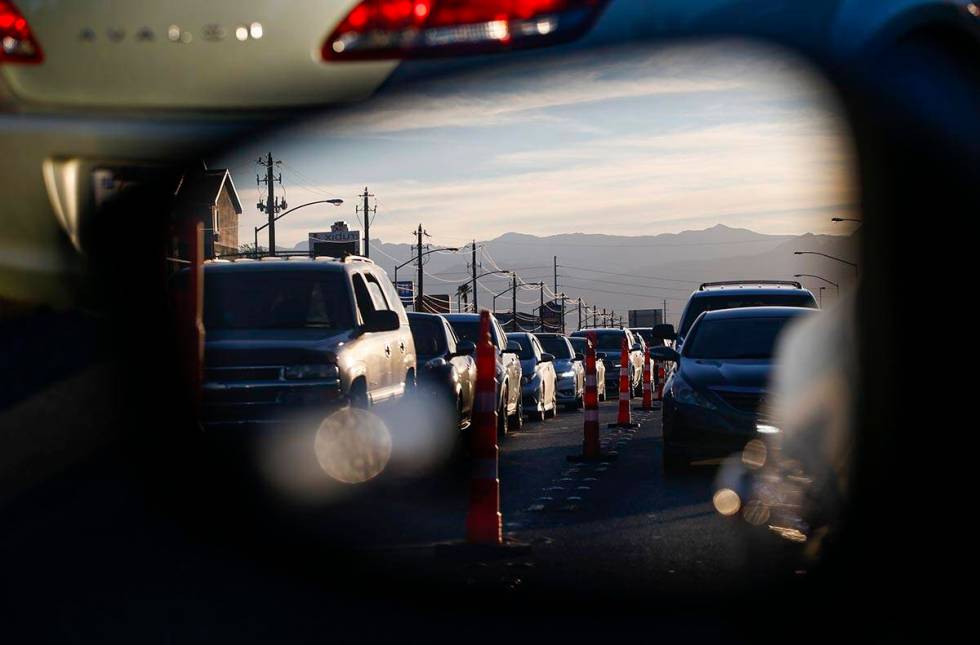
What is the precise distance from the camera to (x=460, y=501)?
29.7 feet

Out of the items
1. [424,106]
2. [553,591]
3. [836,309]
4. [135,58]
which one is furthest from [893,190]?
[553,591]

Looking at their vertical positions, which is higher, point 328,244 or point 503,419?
point 328,244

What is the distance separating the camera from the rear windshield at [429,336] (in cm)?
1467

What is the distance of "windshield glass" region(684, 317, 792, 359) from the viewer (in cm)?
1168

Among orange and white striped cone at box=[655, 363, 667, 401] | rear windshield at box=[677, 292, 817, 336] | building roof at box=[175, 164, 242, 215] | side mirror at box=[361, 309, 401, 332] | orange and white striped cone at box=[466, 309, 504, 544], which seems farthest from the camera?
orange and white striped cone at box=[655, 363, 667, 401]

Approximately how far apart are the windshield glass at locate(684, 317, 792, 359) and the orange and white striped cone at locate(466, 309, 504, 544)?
12.8 feet

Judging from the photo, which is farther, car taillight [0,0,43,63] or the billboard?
the billboard

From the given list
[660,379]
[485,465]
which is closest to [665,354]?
[485,465]

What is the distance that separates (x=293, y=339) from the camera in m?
9.95

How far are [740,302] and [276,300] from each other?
7117 mm

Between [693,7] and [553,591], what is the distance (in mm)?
3182

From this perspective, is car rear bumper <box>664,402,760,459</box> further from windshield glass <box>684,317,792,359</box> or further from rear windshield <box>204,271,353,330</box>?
rear windshield <box>204,271,353,330</box>

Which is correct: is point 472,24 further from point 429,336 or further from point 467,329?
point 467,329

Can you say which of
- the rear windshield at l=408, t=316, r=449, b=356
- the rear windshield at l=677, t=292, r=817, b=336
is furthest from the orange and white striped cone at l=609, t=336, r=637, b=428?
the rear windshield at l=408, t=316, r=449, b=356
